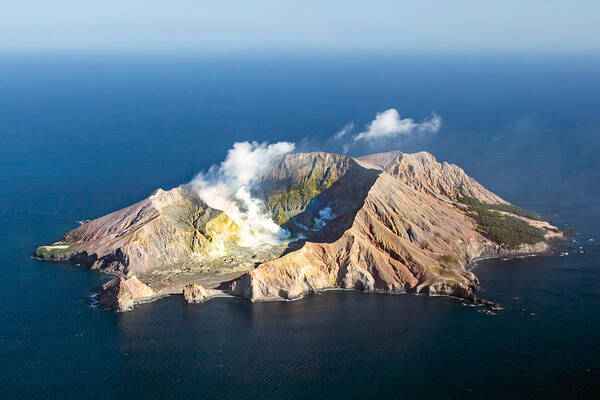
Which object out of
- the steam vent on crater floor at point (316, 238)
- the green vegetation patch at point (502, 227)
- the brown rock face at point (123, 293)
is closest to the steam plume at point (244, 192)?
the steam vent on crater floor at point (316, 238)

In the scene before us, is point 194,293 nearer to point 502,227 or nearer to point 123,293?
point 123,293

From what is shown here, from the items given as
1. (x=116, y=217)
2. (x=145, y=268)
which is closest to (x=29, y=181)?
(x=116, y=217)

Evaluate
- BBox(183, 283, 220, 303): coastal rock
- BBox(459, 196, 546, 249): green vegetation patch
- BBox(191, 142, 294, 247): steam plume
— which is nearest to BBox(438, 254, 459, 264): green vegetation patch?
BBox(459, 196, 546, 249): green vegetation patch

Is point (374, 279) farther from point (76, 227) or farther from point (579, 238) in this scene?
point (76, 227)

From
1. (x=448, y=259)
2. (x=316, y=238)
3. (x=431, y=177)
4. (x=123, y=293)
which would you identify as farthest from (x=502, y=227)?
(x=123, y=293)

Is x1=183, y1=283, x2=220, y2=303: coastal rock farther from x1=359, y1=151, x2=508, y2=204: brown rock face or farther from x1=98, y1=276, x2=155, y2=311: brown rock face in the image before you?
x1=359, y1=151, x2=508, y2=204: brown rock face
